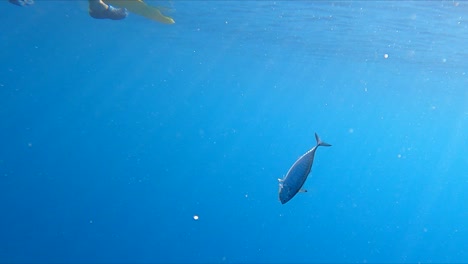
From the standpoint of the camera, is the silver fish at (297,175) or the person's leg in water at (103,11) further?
the person's leg in water at (103,11)

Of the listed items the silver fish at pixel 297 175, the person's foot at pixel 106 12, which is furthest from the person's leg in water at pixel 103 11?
the silver fish at pixel 297 175

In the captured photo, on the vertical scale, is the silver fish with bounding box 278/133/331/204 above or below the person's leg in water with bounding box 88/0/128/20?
above

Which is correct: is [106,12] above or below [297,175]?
below

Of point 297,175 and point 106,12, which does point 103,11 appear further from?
point 297,175

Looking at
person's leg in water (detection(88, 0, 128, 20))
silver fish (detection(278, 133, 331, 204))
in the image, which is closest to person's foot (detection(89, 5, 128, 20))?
person's leg in water (detection(88, 0, 128, 20))

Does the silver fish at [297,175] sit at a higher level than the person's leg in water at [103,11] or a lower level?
higher

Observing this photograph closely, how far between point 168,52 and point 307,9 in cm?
2085

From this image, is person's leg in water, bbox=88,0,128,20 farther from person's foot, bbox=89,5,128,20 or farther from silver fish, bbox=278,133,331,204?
silver fish, bbox=278,133,331,204

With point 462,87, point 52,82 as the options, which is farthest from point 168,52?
point 52,82

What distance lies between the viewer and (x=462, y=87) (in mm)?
31359

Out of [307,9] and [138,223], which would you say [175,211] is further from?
[307,9]

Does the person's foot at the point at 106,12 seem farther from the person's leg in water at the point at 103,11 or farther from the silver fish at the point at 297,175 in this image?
the silver fish at the point at 297,175

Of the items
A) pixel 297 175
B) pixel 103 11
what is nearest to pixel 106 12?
pixel 103 11

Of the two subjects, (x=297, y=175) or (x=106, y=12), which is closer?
(x=297, y=175)
